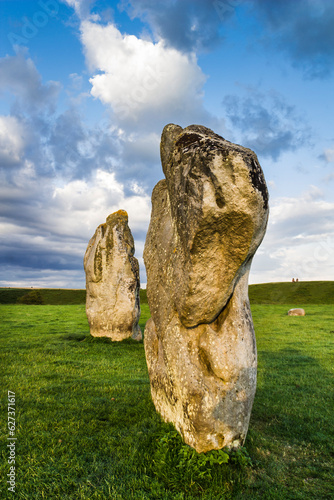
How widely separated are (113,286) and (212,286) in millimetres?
11200

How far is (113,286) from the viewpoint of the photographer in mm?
16031

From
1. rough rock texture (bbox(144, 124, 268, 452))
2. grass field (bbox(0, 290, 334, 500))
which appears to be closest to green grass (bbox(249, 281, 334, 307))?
grass field (bbox(0, 290, 334, 500))

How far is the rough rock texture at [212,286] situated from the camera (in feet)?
16.5

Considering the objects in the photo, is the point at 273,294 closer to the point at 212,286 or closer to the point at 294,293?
the point at 294,293

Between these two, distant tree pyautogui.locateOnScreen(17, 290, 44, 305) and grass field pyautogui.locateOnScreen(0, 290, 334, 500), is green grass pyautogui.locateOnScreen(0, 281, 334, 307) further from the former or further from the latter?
grass field pyautogui.locateOnScreen(0, 290, 334, 500)

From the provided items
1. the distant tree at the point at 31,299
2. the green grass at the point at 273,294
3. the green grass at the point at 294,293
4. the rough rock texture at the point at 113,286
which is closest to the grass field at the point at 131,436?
the rough rock texture at the point at 113,286

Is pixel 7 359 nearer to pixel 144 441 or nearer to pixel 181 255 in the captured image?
pixel 144 441

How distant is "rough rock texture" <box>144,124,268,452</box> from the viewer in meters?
5.04

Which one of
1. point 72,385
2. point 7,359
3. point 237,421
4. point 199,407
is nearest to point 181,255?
point 199,407

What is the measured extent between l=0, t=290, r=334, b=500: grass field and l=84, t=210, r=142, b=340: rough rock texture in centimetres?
281

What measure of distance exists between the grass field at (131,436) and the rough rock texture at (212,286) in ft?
2.13

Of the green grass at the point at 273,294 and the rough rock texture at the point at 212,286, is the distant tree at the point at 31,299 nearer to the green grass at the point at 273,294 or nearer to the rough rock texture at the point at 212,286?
the green grass at the point at 273,294

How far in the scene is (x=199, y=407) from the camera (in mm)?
5293

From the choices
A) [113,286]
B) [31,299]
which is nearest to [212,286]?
[113,286]
